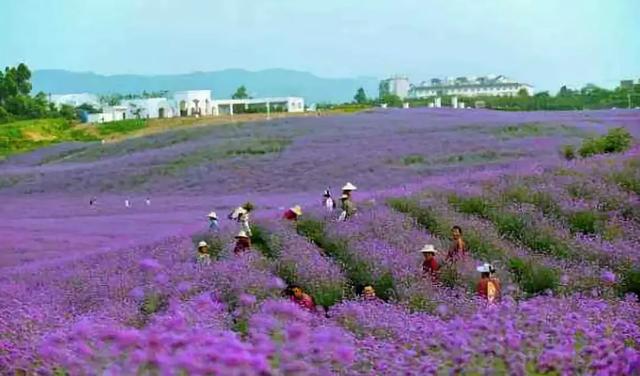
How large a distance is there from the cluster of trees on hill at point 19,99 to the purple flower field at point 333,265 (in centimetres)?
2659

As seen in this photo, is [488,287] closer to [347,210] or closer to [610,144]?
[347,210]

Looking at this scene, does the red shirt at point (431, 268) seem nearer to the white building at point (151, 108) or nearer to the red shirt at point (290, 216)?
the red shirt at point (290, 216)

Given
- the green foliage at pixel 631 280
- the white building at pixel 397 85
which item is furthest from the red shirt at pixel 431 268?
the white building at pixel 397 85

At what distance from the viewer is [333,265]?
9859mm

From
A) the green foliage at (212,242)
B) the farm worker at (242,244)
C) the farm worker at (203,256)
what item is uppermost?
the farm worker at (242,244)

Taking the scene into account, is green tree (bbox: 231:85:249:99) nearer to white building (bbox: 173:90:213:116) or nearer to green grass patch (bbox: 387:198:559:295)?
white building (bbox: 173:90:213:116)

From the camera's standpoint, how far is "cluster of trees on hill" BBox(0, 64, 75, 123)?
54969mm

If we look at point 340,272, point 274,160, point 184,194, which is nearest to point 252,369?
point 340,272

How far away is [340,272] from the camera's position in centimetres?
967

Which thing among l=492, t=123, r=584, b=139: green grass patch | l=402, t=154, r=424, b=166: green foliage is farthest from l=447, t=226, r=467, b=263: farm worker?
l=492, t=123, r=584, b=139: green grass patch

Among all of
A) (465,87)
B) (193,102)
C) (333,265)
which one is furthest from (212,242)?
(465,87)

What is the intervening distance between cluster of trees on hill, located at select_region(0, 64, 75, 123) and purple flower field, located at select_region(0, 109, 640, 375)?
87.2 feet

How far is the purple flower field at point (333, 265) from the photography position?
362cm

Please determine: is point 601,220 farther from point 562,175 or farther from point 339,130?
point 339,130
